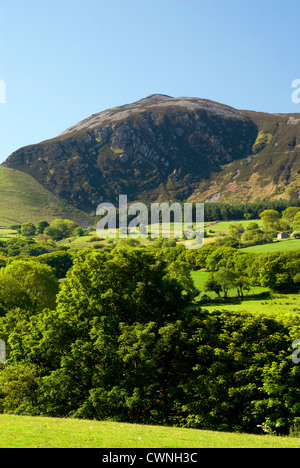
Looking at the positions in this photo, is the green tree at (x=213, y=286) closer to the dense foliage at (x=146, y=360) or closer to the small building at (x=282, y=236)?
the dense foliage at (x=146, y=360)

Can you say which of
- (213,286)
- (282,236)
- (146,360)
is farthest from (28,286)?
(282,236)

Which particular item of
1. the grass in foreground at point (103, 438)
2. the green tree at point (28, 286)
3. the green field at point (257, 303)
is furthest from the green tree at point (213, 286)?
the grass in foreground at point (103, 438)

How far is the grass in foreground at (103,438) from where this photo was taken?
15555mm

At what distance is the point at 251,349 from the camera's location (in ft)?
95.9

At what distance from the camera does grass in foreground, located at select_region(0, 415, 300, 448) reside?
15555mm

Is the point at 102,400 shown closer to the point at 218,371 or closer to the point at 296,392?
the point at 218,371

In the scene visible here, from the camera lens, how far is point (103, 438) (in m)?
16.7

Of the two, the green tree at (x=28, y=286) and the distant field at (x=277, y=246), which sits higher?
the distant field at (x=277, y=246)

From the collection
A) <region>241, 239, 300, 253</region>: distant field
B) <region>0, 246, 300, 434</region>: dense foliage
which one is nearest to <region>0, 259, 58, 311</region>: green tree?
<region>0, 246, 300, 434</region>: dense foliage

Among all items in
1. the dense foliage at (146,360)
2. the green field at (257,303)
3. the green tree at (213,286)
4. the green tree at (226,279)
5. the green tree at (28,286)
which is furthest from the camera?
the green tree at (213,286)

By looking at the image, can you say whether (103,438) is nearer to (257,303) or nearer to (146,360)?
(146,360)

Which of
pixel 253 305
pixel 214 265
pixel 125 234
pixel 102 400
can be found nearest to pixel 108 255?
pixel 102 400

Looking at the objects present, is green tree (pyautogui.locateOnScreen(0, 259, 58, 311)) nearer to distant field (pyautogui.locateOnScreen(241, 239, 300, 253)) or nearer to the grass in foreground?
the grass in foreground
